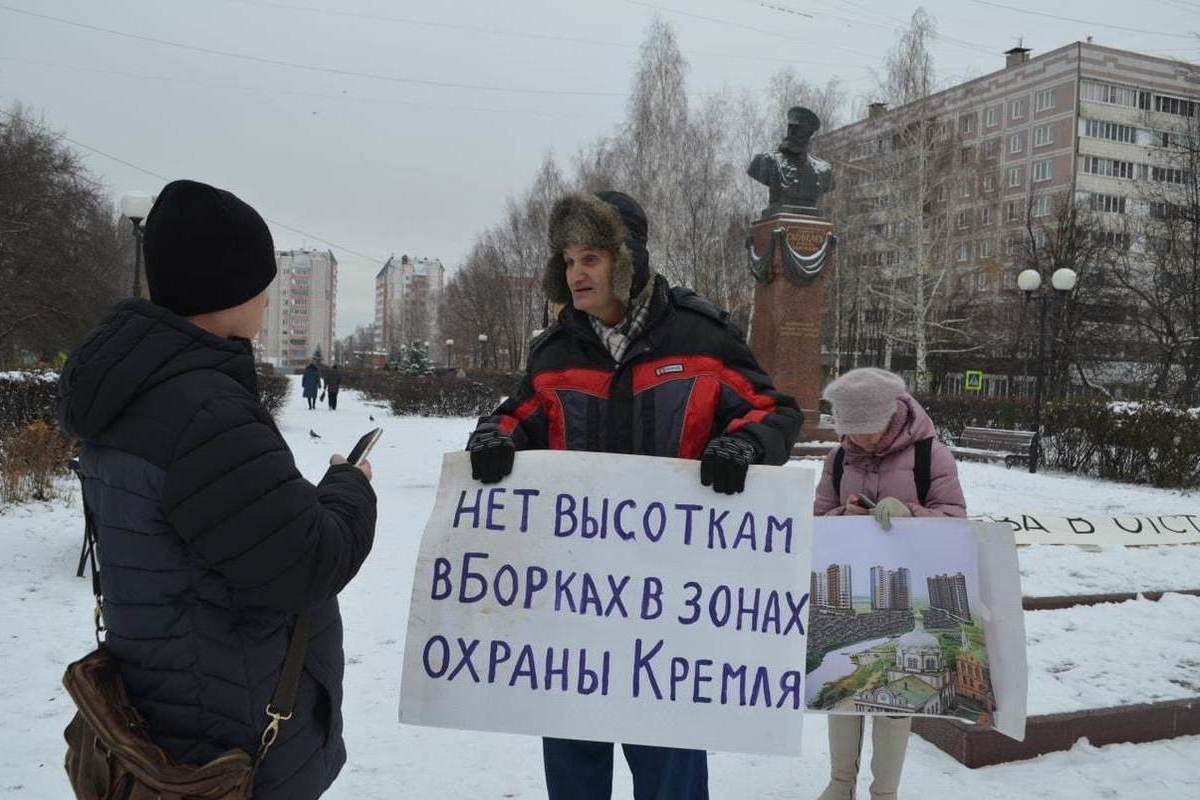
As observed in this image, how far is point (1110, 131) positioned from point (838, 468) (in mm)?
62557

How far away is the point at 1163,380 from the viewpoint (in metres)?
23.3

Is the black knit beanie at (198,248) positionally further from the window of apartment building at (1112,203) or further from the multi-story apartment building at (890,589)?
the window of apartment building at (1112,203)

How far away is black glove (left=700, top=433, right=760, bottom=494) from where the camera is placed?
6.97ft

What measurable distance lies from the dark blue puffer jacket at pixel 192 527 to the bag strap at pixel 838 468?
2.03 m

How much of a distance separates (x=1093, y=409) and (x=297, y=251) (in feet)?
479

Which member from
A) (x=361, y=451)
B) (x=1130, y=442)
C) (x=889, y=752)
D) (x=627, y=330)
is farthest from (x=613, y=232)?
(x=1130, y=442)

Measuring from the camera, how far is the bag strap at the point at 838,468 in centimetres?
308

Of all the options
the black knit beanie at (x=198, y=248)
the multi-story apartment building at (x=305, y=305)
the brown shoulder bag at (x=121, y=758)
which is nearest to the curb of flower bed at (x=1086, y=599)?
the brown shoulder bag at (x=121, y=758)

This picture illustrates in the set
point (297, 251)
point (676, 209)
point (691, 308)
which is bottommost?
point (691, 308)

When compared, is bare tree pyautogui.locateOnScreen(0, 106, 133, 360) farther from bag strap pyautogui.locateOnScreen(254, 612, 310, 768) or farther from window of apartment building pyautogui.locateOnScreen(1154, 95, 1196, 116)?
window of apartment building pyautogui.locateOnScreen(1154, 95, 1196, 116)

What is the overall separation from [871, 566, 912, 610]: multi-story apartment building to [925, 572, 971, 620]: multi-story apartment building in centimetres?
7

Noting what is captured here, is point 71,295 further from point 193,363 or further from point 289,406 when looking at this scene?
point 193,363

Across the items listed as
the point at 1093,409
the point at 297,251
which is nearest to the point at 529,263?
the point at 1093,409

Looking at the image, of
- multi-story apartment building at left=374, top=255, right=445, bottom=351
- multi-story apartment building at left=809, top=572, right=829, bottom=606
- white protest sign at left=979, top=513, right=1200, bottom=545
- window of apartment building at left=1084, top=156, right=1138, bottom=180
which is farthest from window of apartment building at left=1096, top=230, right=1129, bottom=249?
multi-story apartment building at left=374, top=255, right=445, bottom=351
